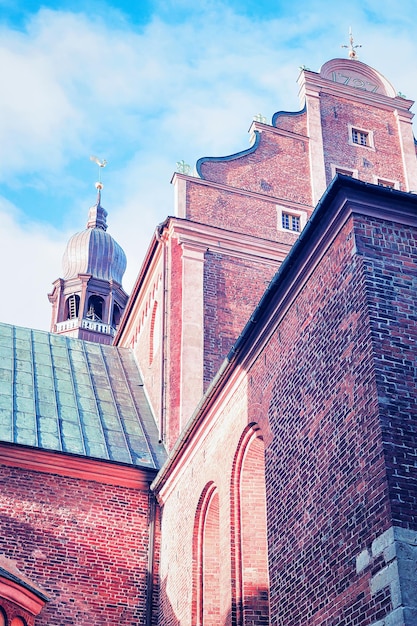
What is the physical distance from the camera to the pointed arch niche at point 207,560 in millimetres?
12789

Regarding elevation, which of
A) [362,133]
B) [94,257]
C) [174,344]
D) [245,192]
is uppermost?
[94,257]

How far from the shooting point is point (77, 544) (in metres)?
14.3

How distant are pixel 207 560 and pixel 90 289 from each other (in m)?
24.0

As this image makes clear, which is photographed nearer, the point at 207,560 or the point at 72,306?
the point at 207,560

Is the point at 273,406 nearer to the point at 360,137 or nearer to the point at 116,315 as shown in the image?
the point at 360,137

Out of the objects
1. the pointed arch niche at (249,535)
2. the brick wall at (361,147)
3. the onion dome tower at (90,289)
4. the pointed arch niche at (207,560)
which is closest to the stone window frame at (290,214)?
the brick wall at (361,147)

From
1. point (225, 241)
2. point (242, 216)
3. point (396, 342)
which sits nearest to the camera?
point (396, 342)

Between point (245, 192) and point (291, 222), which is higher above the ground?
point (245, 192)

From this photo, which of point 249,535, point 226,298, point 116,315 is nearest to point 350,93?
point 226,298

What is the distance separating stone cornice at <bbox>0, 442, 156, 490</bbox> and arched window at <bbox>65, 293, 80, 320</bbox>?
21.3 metres

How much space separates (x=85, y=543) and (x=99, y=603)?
959 mm

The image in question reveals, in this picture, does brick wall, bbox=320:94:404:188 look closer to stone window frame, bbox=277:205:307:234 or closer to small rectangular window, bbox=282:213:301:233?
stone window frame, bbox=277:205:307:234

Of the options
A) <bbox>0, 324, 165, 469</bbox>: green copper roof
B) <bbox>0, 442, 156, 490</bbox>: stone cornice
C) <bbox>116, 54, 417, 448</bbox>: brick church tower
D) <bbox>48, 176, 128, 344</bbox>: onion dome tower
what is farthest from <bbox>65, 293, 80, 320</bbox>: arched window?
<bbox>0, 442, 156, 490</bbox>: stone cornice

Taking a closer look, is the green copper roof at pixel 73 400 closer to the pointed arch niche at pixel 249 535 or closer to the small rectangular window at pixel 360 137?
the pointed arch niche at pixel 249 535
